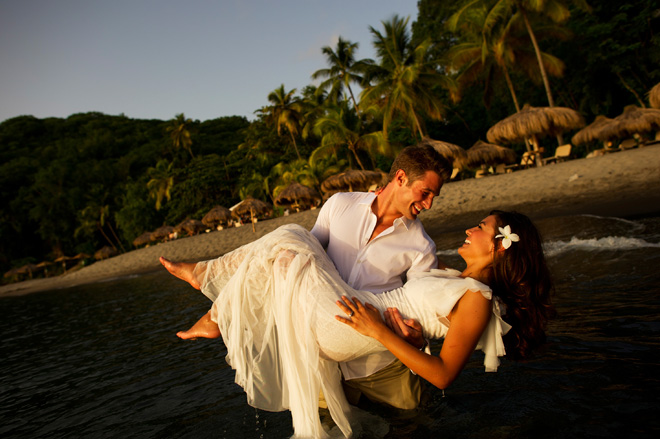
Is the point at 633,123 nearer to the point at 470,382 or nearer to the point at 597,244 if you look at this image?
the point at 597,244

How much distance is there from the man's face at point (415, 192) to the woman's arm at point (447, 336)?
81cm

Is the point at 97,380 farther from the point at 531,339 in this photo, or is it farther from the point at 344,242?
the point at 531,339

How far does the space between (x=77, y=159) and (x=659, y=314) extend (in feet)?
201

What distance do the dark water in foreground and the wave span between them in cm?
3

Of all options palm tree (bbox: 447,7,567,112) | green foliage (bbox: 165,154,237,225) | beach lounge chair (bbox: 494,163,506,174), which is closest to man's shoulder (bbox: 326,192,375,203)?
beach lounge chair (bbox: 494,163,506,174)

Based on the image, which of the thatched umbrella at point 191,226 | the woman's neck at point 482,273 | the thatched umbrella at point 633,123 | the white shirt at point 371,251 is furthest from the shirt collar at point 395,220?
the thatched umbrella at point 191,226

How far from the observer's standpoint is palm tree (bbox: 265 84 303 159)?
114 feet

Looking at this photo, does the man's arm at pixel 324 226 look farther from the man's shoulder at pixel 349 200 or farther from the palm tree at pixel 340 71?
the palm tree at pixel 340 71

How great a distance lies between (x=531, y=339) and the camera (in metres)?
2.63

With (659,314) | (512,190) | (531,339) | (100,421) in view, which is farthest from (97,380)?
(512,190)

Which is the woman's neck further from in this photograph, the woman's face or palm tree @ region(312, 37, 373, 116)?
palm tree @ region(312, 37, 373, 116)

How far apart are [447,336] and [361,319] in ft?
1.64

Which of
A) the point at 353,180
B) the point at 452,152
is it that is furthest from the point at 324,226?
the point at 353,180

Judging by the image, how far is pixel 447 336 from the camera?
7.55 feet
